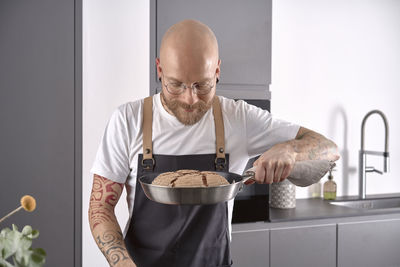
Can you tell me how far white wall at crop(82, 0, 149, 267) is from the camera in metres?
2.18

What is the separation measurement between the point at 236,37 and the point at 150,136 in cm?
110

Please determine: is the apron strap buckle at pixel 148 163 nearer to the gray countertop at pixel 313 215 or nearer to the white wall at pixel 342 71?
the gray countertop at pixel 313 215

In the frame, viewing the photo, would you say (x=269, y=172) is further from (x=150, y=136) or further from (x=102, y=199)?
(x=102, y=199)

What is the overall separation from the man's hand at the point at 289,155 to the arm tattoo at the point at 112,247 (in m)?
0.45

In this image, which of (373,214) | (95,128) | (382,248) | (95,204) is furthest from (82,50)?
(382,248)

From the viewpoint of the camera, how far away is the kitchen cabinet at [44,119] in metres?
1.99

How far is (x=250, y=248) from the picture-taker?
2.30 meters

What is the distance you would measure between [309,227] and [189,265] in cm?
117

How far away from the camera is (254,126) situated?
1.61 m

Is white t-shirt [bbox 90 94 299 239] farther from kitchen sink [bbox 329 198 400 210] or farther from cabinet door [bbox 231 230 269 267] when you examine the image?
kitchen sink [bbox 329 198 400 210]

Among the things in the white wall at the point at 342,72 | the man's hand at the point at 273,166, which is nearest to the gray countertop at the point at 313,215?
the white wall at the point at 342,72

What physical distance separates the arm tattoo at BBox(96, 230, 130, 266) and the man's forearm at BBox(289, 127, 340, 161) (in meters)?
0.64

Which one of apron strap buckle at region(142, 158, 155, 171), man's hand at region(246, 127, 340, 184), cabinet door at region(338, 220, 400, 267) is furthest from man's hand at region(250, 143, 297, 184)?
cabinet door at region(338, 220, 400, 267)

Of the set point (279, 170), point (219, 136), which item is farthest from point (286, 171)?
point (219, 136)
